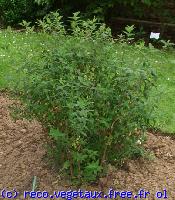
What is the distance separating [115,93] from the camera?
3902 millimetres

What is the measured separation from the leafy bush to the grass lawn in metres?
0.09

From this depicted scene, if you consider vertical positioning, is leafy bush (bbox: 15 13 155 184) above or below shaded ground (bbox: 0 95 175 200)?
above

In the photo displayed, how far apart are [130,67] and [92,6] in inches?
227

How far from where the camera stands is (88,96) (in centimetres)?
387

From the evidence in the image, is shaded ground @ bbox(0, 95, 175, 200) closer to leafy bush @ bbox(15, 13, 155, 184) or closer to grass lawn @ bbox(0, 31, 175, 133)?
leafy bush @ bbox(15, 13, 155, 184)

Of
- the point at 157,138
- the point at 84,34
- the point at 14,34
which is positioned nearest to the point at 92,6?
the point at 14,34

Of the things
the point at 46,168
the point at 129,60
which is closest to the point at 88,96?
the point at 129,60

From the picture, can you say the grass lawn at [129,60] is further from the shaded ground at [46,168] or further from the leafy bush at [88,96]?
the shaded ground at [46,168]

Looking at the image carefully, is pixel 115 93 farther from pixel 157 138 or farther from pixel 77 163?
pixel 157 138

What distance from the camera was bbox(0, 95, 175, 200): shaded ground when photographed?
13.9 feet

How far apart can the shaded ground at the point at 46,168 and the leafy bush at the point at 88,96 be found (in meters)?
0.21

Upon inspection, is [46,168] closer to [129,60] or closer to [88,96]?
[88,96]

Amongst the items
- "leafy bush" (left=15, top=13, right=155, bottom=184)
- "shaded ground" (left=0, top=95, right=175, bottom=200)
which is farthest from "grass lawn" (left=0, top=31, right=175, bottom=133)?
"shaded ground" (left=0, top=95, right=175, bottom=200)

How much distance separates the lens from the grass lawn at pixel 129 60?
418cm
